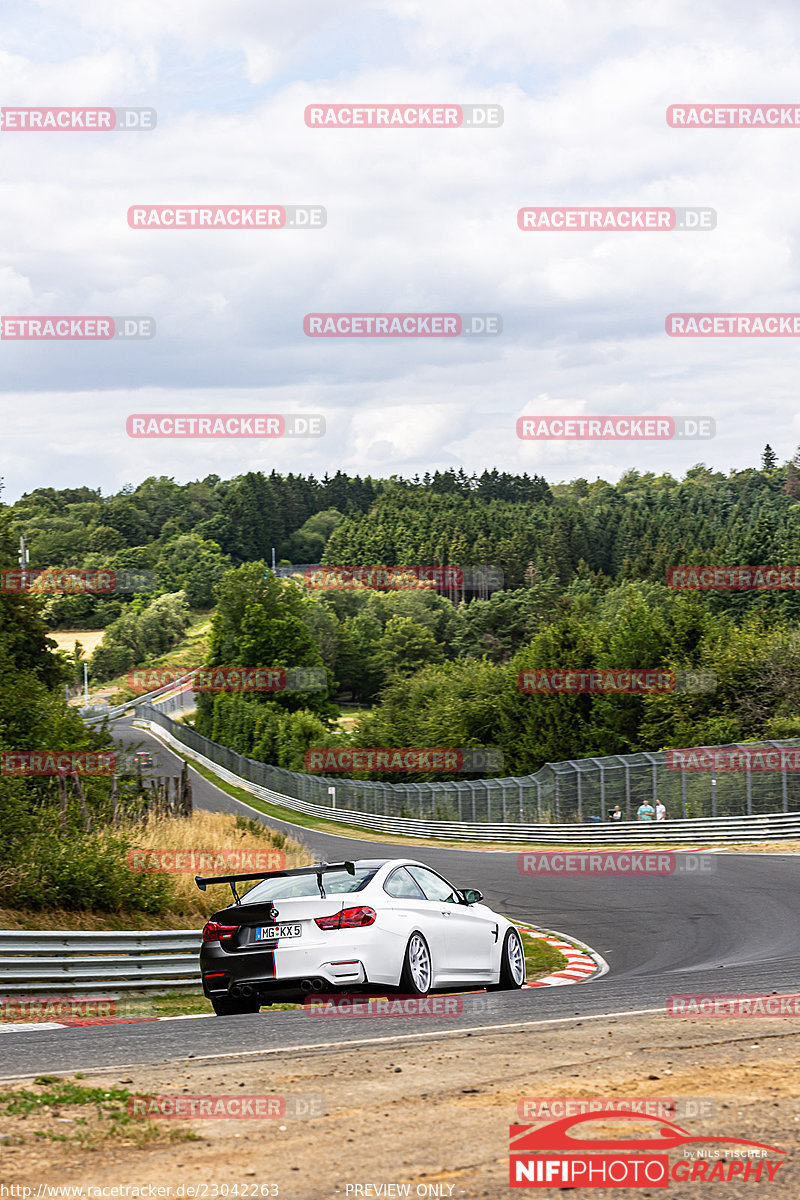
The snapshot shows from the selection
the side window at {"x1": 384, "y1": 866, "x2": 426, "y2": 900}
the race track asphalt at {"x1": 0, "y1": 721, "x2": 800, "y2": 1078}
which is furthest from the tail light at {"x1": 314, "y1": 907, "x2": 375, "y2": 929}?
the race track asphalt at {"x1": 0, "y1": 721, "x2": 800, "y2": 1078}

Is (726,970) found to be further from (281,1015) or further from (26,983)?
(26,983)

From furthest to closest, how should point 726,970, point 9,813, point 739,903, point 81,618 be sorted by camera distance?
point 81,618 < point 739,903 < point 9,813 < point 726,970

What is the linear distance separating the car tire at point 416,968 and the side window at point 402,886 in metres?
0.39

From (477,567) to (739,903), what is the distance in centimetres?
16940

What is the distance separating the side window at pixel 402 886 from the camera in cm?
1066

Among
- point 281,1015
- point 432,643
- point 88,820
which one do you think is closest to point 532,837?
point 88,820

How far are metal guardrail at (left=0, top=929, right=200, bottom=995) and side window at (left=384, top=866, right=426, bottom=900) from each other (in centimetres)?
317

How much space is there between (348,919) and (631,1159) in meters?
5.17

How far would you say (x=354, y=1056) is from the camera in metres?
7.34

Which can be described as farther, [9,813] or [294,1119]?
[9,813]

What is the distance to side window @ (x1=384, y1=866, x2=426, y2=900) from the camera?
1066cm

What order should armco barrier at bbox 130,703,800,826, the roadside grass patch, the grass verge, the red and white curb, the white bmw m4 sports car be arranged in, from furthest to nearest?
armco barrier at bbox 130,703,800,826, the roadside grass patch, the red and white curb, the white bmw m4 sports car, the grass verge

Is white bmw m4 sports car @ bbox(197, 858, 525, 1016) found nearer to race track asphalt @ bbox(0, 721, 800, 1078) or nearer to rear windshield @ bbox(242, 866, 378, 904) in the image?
rear windshield @ bbox(242, 866, 378, 904)

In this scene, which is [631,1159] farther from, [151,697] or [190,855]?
[151,697]
